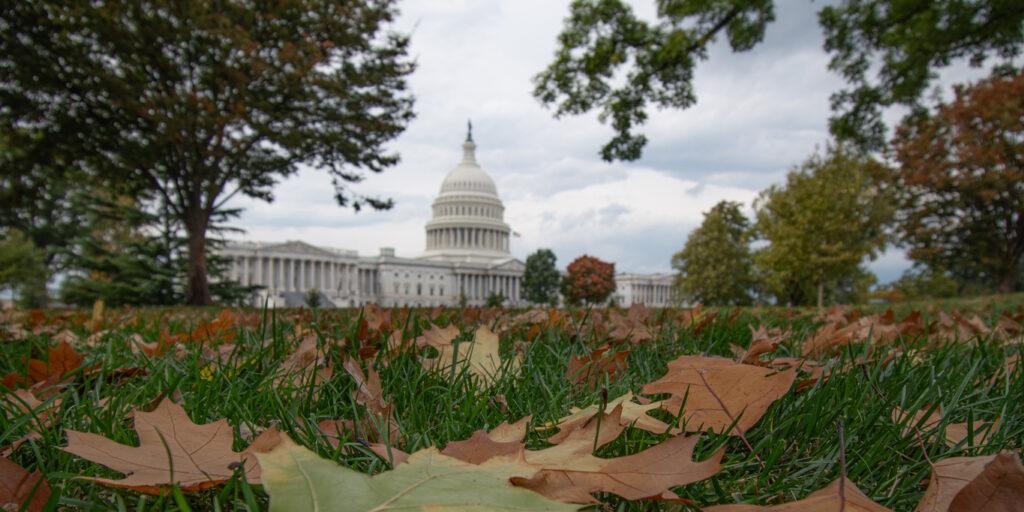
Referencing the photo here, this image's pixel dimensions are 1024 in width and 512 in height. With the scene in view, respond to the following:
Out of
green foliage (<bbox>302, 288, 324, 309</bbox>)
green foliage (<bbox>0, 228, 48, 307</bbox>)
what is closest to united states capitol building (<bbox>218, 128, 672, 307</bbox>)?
green foliage (<bbox>0, 228, 48, 307</bbox>)

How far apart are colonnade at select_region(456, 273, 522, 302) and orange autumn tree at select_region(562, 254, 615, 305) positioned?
29.5 metres

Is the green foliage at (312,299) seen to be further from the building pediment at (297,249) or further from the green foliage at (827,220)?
the building pediment at (297,249)

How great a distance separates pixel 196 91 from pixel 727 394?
1640cm

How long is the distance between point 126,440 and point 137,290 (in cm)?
2743

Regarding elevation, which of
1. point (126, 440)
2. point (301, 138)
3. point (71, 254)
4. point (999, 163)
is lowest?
point (126, 440)

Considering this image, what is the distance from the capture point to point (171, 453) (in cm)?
78

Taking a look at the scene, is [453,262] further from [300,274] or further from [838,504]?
[838,504]

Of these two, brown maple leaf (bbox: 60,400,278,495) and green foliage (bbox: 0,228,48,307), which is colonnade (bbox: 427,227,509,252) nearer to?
green foliage (bbox: 0,228,48,307)

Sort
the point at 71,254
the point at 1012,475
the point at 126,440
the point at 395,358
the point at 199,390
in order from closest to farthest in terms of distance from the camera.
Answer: the point at 1012,475
the point at 126,440
the point at 199,390
the point at 395,358
the point at 71,254

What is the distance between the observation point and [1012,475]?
575mm

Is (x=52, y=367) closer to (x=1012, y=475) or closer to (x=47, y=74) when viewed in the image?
(x=1012, y=475)

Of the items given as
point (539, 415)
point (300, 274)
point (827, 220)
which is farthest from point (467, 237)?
point (539, 415)

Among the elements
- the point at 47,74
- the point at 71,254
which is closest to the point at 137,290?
the point at 71,254

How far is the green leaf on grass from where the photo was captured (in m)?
0.54
